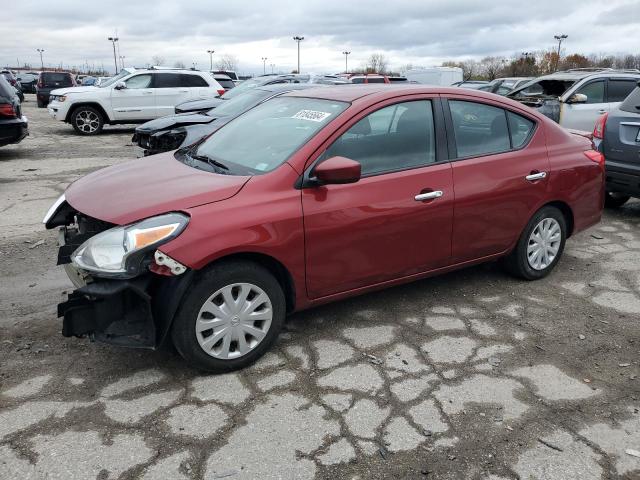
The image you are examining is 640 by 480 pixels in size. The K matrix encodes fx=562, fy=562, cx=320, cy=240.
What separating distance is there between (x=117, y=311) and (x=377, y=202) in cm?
171

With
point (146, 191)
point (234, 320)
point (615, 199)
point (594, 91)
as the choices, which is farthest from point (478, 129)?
point (594, 91)

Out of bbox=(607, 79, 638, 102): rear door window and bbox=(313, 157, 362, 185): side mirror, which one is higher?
bbox=(607, 79, 638, 102): rear door window

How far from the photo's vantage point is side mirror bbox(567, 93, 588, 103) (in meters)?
10.0

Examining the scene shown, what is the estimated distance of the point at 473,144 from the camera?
4215 mm

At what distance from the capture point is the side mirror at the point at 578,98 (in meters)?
10.0

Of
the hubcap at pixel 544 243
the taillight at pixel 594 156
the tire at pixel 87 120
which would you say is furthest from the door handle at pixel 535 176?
the tire at pixel 87 120

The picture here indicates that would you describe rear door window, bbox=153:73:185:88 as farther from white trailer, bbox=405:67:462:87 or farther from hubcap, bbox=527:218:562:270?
white trailer, bbox=405:67:462:87

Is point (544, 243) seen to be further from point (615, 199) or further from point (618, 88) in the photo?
point (618, 88)

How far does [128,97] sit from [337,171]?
1330cm

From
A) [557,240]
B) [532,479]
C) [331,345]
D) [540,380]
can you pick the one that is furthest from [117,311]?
[557,240]

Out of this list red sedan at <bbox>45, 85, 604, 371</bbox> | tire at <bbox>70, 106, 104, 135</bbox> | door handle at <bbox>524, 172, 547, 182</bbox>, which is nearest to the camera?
red sedan at <bbox>45, 85, 604, 371</bbox>

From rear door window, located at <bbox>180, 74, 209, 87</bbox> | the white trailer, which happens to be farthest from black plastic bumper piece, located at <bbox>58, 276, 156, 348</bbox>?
the white trailer

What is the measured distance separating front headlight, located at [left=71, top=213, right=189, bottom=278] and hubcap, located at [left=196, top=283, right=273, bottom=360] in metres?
0.43

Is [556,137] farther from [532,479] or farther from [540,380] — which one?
[532,479]
